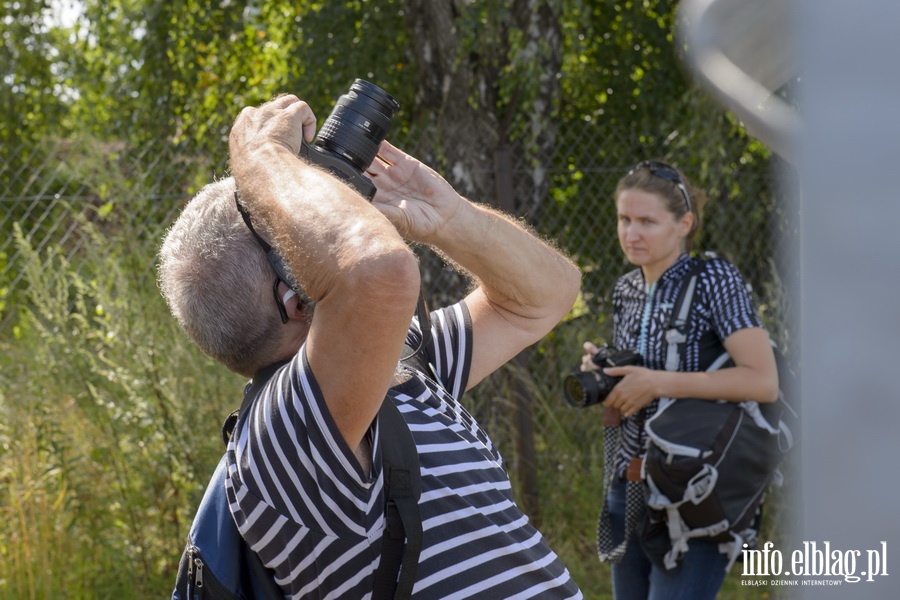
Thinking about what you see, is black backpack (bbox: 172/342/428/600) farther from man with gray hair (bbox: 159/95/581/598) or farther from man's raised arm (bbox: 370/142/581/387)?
man's raised arm (bbox: 370/142/581/387)

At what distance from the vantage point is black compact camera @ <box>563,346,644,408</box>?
3.19 m

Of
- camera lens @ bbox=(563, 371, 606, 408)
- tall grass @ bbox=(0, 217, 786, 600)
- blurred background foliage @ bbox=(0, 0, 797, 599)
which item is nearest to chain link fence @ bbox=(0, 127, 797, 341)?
blurred background foliage @ bbox=(0, 0, 797, 599)

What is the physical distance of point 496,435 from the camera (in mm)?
4883

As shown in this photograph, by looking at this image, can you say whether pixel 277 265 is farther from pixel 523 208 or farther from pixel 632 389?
pixel 523 208

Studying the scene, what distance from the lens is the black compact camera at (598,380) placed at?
319 cm

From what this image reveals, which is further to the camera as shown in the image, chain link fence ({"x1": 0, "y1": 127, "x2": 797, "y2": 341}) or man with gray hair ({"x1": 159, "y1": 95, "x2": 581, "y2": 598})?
chain link fence ({"x1": 0, "y1": 127, "x2": 797, "y2": 341})

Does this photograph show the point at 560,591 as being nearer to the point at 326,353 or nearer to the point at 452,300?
the point at 326,353

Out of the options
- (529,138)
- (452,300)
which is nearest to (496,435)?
(452,300)

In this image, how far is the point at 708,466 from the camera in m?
2.99

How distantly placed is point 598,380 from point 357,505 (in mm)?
1909

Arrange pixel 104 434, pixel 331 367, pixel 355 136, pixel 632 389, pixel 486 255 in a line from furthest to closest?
pixel 104 434, pixel 632 389, pixel 486 255, pixel 355 136, pixel 331 367

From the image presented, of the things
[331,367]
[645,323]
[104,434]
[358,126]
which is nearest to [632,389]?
[645,323]

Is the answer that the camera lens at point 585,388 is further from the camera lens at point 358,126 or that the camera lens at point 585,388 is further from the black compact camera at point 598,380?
the camera lens at point 358,126

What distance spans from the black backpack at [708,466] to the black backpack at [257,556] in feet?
5.53
